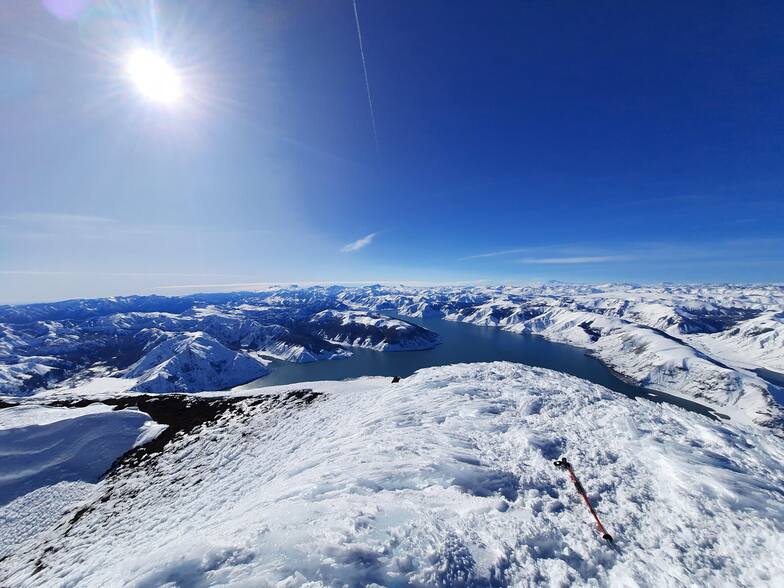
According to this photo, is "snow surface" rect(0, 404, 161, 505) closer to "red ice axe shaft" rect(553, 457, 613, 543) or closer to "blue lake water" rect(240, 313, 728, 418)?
"red ice axe shaft" rect(553, 457, 613, 543)

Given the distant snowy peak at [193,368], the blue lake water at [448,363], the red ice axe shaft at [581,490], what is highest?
the red ice axe shaft at [581,490]

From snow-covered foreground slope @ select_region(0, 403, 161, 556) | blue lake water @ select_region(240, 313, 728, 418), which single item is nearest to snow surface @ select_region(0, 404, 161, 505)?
snow-covered foreground slope @ select_region(0, 403, 161, 556)

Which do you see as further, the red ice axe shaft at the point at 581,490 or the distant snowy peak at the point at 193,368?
the distant snowy peak at the point at 193,368

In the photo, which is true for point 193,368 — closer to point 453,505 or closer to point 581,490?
point 453,505

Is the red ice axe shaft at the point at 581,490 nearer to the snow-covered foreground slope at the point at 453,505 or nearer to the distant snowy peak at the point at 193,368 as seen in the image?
the snow-covered foreground slope at the point at 453,505

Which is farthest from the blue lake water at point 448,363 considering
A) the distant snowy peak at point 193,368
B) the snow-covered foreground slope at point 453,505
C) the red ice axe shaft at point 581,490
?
the red ice axe shaft at point 581,490
